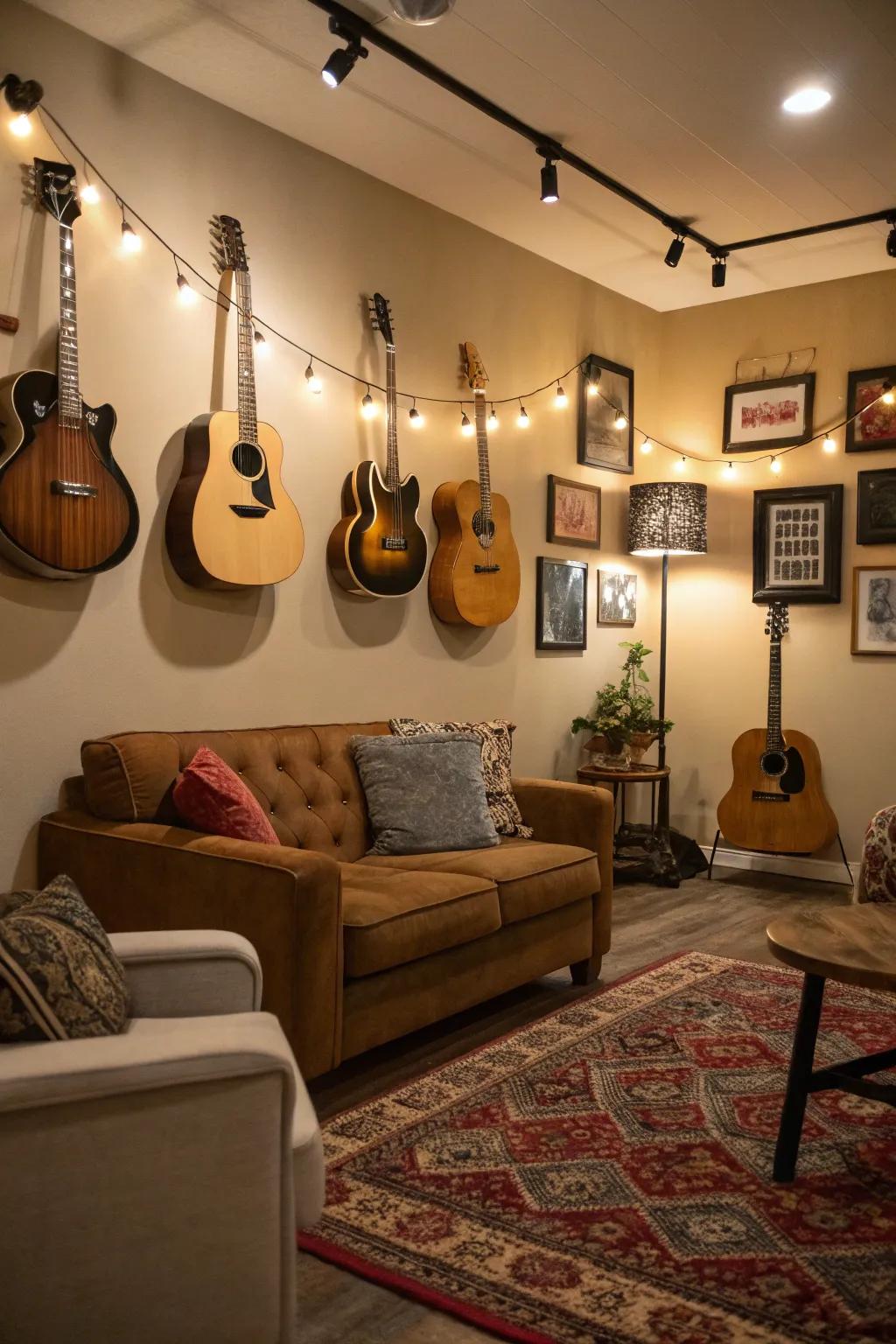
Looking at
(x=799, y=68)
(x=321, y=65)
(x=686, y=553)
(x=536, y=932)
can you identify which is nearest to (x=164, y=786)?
(x=536, y=932)

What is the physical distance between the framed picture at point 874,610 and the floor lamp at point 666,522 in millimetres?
762

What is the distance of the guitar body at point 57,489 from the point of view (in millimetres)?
2826

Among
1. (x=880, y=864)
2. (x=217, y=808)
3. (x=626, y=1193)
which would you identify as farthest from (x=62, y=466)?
(x=880, y=864)

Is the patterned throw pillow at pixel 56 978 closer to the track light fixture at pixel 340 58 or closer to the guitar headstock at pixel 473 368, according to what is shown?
the track light fixture at pixel 340 58

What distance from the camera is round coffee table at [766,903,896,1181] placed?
2188mm

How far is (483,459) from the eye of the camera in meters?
4.47

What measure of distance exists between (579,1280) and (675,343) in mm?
4947

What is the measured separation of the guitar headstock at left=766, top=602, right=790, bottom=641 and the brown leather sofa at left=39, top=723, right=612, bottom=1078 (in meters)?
1.91

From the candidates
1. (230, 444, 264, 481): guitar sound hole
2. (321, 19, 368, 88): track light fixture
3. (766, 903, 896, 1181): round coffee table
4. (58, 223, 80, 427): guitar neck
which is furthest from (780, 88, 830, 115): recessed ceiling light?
(766, 903, 896, 1181): round coffee table

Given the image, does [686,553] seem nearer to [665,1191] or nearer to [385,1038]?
[385,1038]

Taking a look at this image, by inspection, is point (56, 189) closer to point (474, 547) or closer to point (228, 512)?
point (228, 512)

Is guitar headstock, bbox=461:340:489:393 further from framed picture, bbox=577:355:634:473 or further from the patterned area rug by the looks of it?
the patterned area rug

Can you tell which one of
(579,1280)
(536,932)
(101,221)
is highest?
(101,221)

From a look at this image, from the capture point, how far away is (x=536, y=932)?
3424 millimetres
